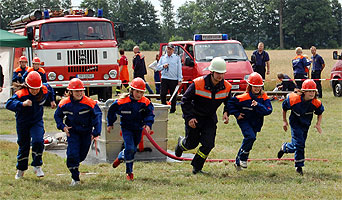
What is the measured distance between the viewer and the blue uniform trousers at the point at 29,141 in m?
9.15

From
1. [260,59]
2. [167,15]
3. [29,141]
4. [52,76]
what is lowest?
[29,141]

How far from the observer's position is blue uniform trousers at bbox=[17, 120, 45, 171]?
9.15 metres

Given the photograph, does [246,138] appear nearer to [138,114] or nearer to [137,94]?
[138,114]

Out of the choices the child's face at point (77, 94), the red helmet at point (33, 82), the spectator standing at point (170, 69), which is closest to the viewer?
the child's face at point (77, 94)

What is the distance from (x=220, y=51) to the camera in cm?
2173

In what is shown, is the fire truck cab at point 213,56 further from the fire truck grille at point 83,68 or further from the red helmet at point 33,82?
the red helmet at point 33,82

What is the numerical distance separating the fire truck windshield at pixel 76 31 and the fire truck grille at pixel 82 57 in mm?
504

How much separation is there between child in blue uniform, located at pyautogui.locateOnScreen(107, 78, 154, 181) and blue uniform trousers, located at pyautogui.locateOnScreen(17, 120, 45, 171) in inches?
40.3

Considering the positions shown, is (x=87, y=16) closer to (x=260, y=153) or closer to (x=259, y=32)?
(x=260, y=153)

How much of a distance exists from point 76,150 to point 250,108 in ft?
8.91

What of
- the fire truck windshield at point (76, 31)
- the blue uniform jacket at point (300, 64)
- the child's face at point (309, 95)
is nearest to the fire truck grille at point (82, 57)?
the fire truck windshield at point (76, 31)

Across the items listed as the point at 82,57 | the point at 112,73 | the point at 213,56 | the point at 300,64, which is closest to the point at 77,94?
the point at 82,57

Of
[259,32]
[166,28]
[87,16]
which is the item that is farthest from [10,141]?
[166,28]

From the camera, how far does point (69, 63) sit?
20.6 m
